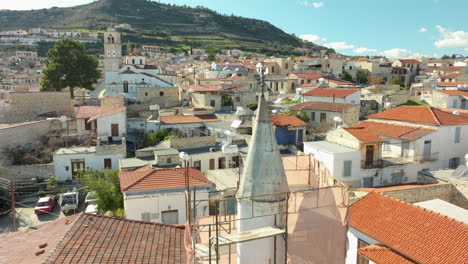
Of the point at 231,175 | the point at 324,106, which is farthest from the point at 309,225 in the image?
the point at 324,106

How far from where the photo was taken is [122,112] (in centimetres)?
2625

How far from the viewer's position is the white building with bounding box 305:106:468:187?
61.6 feet

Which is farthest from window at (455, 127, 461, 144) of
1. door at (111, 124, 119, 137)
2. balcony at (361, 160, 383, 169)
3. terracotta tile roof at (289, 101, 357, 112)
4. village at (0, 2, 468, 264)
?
door at (111, 124, 119, 137)

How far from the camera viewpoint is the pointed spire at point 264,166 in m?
7.82

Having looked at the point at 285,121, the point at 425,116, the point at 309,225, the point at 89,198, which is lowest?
the point at 89,198

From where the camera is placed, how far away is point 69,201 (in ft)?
66.8

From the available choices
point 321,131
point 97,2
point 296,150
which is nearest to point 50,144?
point 296,150

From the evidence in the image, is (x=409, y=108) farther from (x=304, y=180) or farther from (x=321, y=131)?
(x=304, y=180)

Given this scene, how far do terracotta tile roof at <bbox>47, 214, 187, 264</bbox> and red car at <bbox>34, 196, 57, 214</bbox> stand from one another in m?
13.2

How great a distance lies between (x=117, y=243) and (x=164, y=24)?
139 meters

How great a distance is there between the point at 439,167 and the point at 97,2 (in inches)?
6140

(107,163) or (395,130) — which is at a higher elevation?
(395,130)

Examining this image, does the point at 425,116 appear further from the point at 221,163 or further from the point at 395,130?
the point at 221,163

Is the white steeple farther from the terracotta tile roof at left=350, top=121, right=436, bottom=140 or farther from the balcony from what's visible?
the terracotta tile roof at left=350, top=121, right=436, bottom=140
